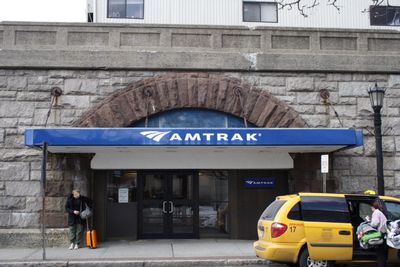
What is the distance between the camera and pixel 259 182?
16.3 metres

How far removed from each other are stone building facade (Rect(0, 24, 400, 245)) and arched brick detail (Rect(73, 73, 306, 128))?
0.10ft

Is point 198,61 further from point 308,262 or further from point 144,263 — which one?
point 308,262

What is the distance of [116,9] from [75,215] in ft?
33.0

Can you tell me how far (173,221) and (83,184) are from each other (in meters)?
2.98

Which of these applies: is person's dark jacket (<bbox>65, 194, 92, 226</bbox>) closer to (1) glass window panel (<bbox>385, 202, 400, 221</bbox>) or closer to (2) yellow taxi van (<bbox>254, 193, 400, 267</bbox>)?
(2) yellow taxi van (<bbox>254, 193, 400, 267</bbox>)

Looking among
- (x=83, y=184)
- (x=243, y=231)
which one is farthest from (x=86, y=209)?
(x=243, y=231)

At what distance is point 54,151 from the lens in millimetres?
15141

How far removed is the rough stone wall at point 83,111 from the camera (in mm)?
15164

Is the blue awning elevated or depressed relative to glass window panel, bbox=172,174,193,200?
elevated

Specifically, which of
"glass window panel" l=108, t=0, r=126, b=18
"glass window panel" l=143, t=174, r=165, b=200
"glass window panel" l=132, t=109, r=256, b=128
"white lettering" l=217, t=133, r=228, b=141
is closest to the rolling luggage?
Result: "glass window panel" l=143, t=174, r=165, b=200

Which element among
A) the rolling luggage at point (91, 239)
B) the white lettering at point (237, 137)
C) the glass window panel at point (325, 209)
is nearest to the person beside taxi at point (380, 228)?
the glass window panel at point (325, 209)

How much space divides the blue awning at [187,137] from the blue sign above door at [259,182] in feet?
8.22

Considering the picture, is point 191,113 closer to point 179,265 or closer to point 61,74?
point 61,74

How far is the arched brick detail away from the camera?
50.8 feet
